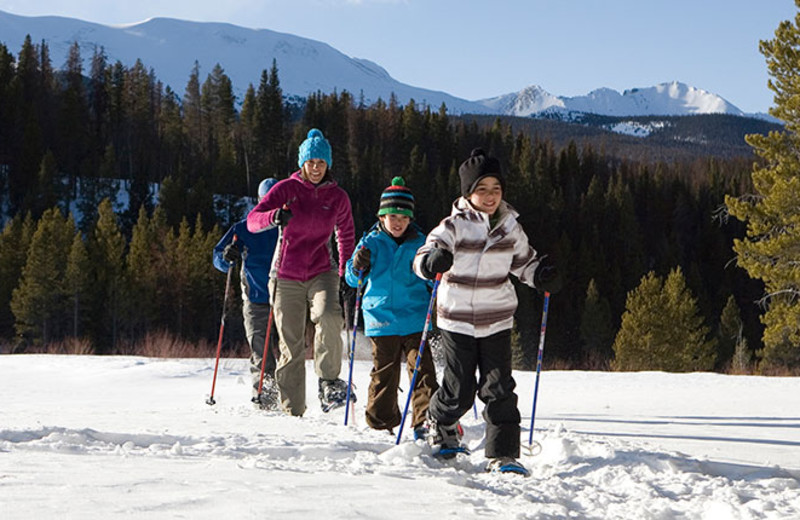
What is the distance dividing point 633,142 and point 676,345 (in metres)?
156

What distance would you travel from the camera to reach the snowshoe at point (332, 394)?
550 cm

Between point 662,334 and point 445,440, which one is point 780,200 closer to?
point 445,440

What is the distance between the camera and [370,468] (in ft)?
10.7

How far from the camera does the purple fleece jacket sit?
18.1 feet

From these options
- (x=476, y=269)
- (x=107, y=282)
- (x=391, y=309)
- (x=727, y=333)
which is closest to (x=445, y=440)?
(x=476, y=269)

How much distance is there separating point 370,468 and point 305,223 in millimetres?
2689

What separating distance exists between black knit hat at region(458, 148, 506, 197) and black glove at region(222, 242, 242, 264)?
2.96m

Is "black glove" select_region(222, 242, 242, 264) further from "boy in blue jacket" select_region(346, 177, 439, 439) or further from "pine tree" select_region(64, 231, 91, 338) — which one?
"pine tree" select_region(64, 231, 91, 338)

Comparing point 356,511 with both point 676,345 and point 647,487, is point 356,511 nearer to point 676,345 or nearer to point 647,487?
point 647,487

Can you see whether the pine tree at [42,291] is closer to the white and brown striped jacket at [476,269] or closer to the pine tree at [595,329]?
the pine tree at [595,329]

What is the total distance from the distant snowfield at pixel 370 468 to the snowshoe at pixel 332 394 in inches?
7.4

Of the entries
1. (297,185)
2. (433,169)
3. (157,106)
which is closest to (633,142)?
(433,169)

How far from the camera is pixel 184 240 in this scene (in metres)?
52.2

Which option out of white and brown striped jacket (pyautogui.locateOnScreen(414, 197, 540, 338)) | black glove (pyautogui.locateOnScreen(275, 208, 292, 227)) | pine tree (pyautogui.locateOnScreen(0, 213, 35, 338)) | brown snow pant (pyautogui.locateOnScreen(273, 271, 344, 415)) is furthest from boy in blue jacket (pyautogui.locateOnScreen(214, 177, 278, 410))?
pine tree (pyautogui.locateOnScreen(0, 213, 35, 338))
